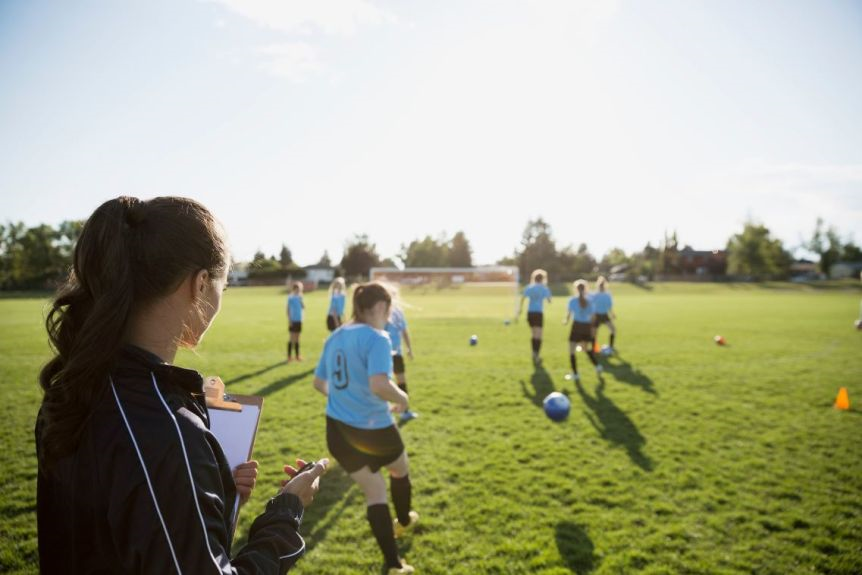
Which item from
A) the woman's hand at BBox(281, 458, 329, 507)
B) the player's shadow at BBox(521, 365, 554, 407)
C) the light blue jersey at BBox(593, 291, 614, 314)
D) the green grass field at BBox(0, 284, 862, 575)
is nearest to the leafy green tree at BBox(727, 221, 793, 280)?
the green grass field at BBox(0, 284, 862, 575)

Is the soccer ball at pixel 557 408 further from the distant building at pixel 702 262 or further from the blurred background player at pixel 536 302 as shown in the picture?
the distant building at pixel 702 262

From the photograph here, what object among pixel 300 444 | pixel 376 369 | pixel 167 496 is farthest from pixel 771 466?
pixel 167 496

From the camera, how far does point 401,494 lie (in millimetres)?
4223

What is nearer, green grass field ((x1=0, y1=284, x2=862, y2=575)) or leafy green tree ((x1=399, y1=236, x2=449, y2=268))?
green grass field ((x1=0, y1=284, x2=862, y2=575))

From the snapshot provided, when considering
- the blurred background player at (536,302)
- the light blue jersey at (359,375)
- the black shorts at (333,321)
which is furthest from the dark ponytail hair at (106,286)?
the black shorts at (333,321)

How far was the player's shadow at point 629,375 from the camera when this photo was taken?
9.92 m

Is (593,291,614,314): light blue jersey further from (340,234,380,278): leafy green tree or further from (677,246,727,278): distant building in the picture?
A: (677,246,727,278): distant building

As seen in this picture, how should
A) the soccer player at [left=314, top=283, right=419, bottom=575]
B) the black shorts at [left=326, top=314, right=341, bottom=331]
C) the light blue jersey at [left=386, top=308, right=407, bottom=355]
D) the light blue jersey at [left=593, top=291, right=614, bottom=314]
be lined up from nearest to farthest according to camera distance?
the soccer player at [left=314, top=283, right=419, bottom=575] → the light blue jersey at [left=386, top=308, right=407, bottom=355] → the light blue jersey at [left=593, top=291, right=614, bottom=314] → the black shorts at [left=326, top=314, right=341, bottom=331]

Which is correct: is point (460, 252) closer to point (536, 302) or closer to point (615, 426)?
point (536, 302)

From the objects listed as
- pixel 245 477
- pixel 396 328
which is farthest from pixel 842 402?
pixel 245 477

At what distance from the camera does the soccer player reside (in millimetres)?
3697

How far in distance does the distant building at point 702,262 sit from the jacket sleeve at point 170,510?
342 ft

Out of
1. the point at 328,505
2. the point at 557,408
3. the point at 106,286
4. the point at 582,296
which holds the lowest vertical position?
the point at 328,505

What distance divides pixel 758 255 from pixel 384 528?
293ft
